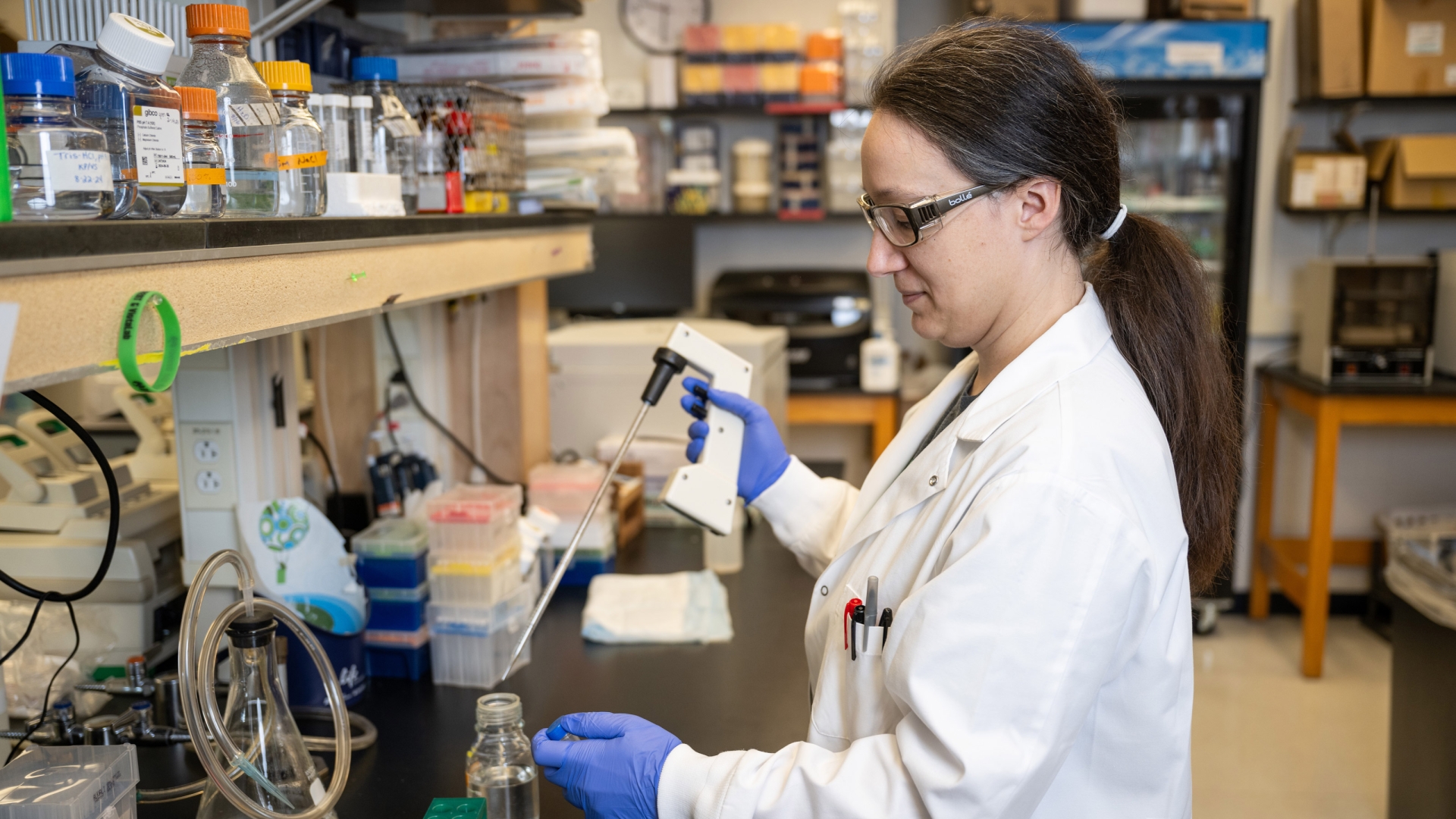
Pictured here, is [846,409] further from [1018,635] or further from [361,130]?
[1018,635]

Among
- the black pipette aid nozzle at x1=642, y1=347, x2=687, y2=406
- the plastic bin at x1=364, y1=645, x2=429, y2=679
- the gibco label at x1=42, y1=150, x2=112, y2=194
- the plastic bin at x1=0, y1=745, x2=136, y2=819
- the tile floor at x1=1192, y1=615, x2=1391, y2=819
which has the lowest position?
the tile floor at x1=1192, y1=615, x2=1391, y2=819

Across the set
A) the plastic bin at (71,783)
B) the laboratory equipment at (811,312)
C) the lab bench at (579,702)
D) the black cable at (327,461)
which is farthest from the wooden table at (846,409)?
the plastic bin at (71,783)

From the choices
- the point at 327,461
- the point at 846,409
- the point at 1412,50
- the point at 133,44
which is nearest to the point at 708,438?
the point at 327,461

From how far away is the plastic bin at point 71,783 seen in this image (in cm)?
87

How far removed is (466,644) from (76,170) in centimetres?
89

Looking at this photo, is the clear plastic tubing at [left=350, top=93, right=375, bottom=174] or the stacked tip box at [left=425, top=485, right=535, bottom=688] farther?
the stacked tip box at [left=425, top=485, right=535, bottom=688]

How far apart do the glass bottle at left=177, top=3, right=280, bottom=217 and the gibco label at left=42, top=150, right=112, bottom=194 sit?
189mm

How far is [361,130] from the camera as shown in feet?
4.06

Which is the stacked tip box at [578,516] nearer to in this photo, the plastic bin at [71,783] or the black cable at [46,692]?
the black cable at [46,692]

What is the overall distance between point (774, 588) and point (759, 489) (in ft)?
1.32

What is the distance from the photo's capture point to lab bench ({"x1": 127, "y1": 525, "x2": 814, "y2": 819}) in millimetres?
1187

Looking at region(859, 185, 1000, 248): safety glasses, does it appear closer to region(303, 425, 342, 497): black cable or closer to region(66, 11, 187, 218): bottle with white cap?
region(66, 11, 187, 218): bottle with white cap

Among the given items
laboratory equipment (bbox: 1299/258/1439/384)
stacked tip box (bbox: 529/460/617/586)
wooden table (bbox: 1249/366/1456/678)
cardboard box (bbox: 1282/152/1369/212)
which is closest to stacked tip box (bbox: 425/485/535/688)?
stacked tip box (bbox: 529/460/617/586)

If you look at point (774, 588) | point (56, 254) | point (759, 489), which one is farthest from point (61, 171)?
point (774, 588)
